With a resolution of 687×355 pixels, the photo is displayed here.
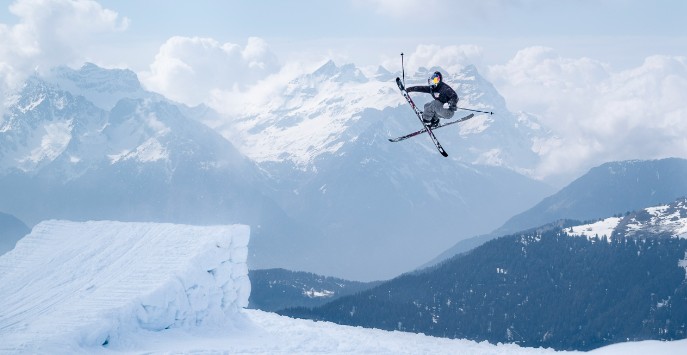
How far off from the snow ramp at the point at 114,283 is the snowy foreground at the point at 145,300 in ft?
0.34

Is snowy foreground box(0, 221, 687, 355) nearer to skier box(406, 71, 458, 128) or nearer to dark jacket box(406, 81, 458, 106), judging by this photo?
skier box(406, 71, 458, 128)

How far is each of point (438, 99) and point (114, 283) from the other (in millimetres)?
36146

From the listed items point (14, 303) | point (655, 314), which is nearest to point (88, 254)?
point (14, 303)

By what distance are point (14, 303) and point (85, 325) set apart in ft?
41.4

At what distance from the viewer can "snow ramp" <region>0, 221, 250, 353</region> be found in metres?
48.5

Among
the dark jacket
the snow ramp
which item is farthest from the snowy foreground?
the dark jacket

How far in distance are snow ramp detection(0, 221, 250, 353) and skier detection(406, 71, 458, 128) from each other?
102ft

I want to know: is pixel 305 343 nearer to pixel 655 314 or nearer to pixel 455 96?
pixel 455 96

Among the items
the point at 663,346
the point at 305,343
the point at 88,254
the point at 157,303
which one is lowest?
the point at 663,346

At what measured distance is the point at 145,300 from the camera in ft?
170

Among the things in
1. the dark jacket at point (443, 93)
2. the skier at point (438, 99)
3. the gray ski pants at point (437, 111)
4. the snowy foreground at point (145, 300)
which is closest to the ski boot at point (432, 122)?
the skier at point (438, 99)

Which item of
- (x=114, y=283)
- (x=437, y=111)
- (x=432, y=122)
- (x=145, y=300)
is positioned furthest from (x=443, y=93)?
(x=114, y=283)

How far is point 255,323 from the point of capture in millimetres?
64875

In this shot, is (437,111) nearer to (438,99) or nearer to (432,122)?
(438,99)
